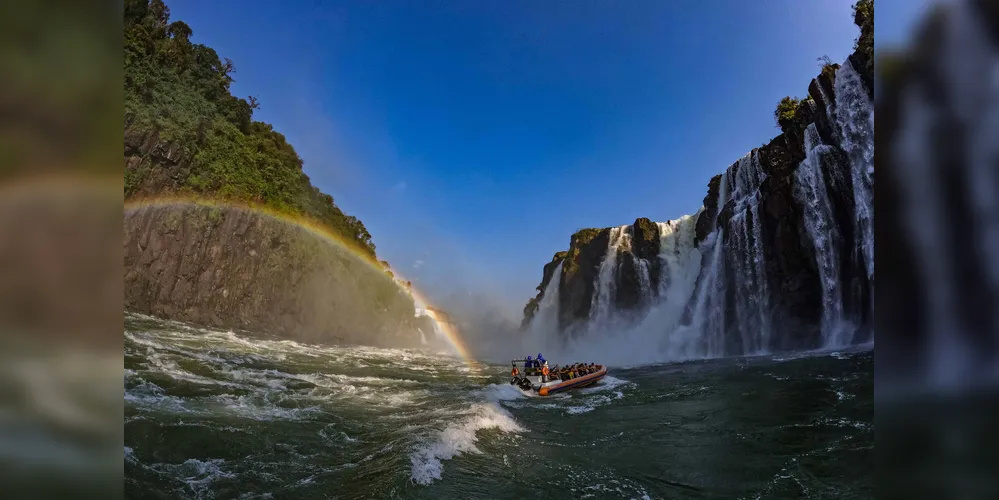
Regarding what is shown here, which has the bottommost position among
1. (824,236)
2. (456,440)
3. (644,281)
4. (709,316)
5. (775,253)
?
(456,440)

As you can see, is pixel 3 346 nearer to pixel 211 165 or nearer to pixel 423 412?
pixel 423 412

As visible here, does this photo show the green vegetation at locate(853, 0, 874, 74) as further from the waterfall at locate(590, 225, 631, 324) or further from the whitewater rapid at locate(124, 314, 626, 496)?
the waterfall at locate(590, 225, 631, 324)

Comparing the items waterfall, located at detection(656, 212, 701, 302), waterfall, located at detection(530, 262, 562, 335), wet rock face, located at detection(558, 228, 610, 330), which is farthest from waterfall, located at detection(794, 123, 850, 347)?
waterfall, located at detection(530, 262, 562, 335)

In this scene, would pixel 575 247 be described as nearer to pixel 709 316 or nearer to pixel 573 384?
pixel 709 316

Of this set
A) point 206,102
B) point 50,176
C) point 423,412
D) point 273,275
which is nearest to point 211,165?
point 206,102

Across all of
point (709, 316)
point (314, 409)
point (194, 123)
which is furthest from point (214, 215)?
point (709, 316)

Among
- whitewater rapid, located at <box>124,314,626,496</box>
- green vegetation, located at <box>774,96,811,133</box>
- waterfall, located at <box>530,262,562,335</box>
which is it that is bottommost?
whitewater rapid, located at <box>124,314,626,496</box>
